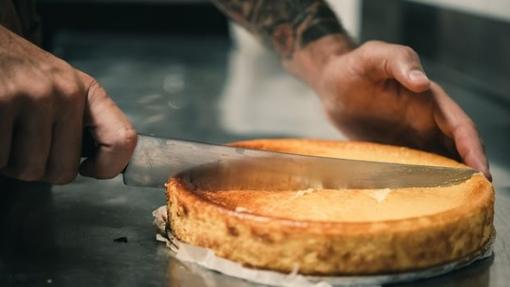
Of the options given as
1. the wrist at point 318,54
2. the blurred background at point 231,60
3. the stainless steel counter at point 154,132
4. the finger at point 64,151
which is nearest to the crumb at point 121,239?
the stainless steel counter at point 154,132

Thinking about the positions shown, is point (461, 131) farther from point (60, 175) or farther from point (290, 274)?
point (60, 175)

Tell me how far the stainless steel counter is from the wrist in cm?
14

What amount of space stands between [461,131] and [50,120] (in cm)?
69

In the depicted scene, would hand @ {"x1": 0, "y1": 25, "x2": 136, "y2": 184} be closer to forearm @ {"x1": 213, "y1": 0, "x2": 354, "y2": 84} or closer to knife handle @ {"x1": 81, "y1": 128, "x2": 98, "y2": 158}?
knife handle @ {"x1": 81, "y1": 128, "x2": 98, "y2": 158}

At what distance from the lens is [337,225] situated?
987mm

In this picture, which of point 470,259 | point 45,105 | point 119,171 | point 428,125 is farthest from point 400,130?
point 45,105

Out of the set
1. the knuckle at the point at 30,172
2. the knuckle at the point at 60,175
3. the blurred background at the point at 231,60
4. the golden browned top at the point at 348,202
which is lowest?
the blurred background at the point at 231,60

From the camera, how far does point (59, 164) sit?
108 centimetres

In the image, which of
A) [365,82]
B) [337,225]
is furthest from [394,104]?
[337,225]

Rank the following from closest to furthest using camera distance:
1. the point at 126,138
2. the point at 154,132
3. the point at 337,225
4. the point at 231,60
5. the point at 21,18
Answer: the point at 337,225 < the point at 126,138 < the point at 21,18 < the point at 154,132 < the point at 231,60

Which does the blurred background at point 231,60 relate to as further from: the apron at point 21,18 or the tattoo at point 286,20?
the apron at point 21,18

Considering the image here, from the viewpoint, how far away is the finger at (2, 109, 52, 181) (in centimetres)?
101

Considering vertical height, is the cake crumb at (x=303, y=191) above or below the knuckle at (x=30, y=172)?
below

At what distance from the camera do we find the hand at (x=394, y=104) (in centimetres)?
138
